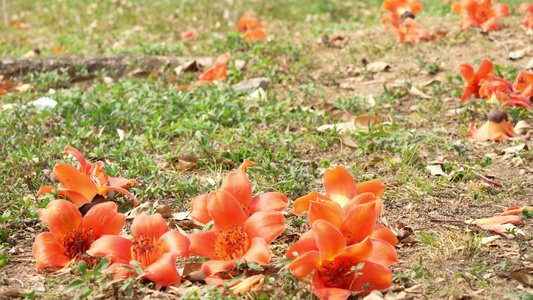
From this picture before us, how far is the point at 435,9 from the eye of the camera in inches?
249

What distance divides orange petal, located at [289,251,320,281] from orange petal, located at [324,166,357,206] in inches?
16.5

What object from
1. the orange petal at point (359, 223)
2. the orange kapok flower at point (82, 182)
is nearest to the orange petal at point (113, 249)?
the orange kapok flower at point (82, 182)

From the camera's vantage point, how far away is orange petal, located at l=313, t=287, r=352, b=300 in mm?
1573

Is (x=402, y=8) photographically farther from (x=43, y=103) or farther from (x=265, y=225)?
(x=265, y=225)

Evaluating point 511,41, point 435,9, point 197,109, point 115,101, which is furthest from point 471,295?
point 435,9

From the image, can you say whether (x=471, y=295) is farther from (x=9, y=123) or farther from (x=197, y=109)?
(x=9, y=123)

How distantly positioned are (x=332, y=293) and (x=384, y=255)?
238mm

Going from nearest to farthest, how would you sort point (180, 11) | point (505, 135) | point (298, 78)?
1. point (505, 135)
2. point (298, 78)
3. point (180, 11)

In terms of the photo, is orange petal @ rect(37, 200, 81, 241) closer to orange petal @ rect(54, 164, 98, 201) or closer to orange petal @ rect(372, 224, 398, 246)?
orange petal @ rect(54, 164, 98, 201)

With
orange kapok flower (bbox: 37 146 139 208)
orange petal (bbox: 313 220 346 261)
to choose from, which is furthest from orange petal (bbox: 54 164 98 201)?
orange petal (bbox: 313 220 346 261)

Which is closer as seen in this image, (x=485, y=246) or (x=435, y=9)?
(x=485, y=246)

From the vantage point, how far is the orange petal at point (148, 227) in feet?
5.85

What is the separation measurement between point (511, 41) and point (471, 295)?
3618 mm

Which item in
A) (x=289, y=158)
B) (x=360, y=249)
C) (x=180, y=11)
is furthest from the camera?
(x=180, y=11)
